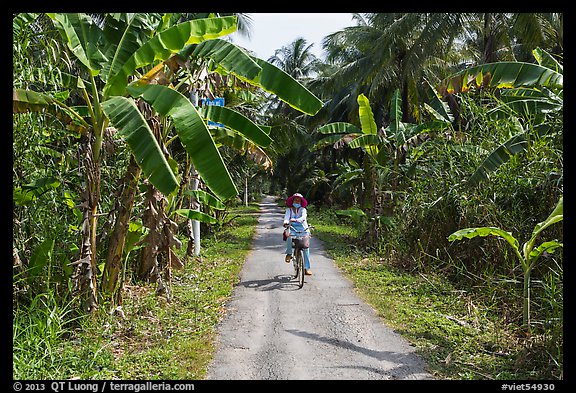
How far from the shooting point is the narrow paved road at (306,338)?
188 inches

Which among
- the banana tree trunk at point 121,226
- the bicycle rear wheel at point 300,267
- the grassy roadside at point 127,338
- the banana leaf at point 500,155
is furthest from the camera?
the bicycle rear wheel at point 300,267

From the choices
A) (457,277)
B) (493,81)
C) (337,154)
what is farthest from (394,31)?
(337,154)

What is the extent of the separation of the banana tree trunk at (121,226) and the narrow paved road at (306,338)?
171 centimetres

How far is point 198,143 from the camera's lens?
4.82 meters

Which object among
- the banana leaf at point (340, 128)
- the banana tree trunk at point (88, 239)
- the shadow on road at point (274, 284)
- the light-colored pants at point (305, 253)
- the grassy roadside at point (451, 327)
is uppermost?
the banana leaf at point (340, 128)

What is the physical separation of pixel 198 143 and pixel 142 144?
601mm

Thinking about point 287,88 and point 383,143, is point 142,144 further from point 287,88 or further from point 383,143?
point 383,143

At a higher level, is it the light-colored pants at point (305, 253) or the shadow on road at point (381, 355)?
the light-colored pants at point (305, 253)

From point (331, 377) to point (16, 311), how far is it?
3.74 m

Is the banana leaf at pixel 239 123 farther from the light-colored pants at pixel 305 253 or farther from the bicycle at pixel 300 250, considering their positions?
the light-colored pants at pixel 305 253

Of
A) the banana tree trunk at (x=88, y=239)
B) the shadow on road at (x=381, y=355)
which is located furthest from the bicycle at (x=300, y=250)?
the banana tree trunk at (x=88, y=239)

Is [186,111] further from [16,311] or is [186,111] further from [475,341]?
[475,341]

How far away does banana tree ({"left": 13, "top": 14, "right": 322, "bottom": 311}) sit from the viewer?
4.79m

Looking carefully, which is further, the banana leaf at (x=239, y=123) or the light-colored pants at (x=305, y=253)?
the light-colored pants at (x=305, y=253)
